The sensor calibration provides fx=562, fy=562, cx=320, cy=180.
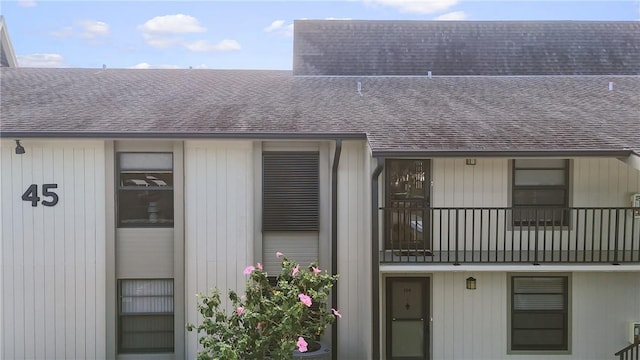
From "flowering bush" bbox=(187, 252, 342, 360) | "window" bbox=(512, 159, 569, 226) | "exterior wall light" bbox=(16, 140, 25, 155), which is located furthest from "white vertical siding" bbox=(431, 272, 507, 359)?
"exterior wall light" bbox=(16, 140, 25, 155)

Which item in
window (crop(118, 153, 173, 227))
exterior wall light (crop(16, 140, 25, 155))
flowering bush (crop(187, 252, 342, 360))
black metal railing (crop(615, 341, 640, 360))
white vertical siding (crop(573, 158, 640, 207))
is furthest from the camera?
white vertical siding (crop(573, 158, 640, 207))

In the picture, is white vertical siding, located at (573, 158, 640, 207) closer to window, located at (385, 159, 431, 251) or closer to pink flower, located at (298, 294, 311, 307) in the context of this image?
window, located at (385, 159, 431, 251)

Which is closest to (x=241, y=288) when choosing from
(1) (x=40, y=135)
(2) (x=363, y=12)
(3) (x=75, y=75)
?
(1) (x=40, y=135)

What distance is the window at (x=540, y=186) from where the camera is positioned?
991 cm

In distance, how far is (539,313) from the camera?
9727 millimetres

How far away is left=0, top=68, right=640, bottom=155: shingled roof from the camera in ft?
29.6

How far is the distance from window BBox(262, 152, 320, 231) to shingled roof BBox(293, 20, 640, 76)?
15.7 feet

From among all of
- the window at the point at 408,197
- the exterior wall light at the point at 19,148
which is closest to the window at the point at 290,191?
the window at the point at 408,197

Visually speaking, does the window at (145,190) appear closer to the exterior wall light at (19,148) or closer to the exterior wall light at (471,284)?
the exterior wall light at (19,148)

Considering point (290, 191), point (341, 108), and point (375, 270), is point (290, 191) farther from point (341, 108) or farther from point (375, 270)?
point (375, 270)

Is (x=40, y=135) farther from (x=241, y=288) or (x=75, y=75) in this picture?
(x=75, y=75)

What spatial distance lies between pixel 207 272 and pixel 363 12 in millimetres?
9033

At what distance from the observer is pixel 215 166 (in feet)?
31.4

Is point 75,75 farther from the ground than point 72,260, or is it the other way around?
point 75,75
